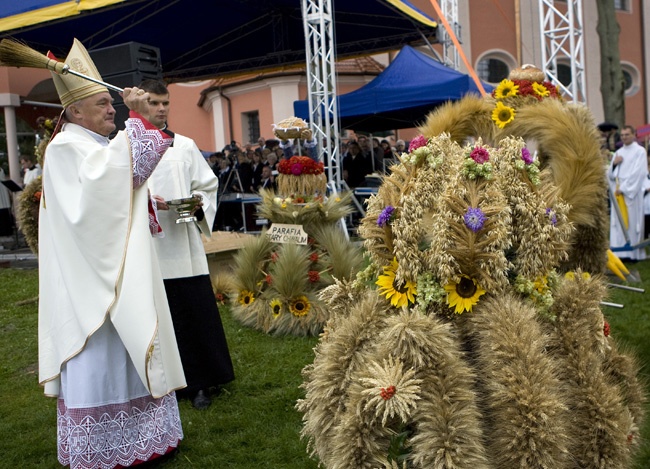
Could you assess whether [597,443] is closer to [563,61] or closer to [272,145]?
[272,145]

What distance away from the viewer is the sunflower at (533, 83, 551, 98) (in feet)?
12.4

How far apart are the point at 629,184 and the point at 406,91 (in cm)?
368

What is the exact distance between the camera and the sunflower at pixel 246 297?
6270mm

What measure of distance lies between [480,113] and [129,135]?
1799mm

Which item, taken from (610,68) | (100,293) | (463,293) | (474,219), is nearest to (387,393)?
(463,293)

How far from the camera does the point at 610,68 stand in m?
18.1

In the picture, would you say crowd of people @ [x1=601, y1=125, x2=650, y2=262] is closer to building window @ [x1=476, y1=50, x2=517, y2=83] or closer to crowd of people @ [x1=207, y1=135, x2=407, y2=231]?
crowd of people @ [x1=207, y1=135, x2=407, y2=231]

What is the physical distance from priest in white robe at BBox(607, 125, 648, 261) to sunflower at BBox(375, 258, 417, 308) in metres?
7.99

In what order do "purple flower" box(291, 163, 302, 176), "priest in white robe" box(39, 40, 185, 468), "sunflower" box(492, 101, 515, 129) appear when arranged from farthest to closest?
"purple flower" box(291, 163, 302, 176)
"sunflower" box(492, 101, 515, 129)
"priest in white robe" box(39, 40, 185, 468)

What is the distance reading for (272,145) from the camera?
14.6 m

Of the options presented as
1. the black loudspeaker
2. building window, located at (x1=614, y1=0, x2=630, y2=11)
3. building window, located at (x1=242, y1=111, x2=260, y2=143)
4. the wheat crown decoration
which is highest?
building window, located at (x1=614, y1=0, x2=630, y2=11)

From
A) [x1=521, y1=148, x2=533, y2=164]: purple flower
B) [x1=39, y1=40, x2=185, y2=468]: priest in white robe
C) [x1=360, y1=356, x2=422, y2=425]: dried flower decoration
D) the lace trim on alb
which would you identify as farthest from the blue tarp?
[x1=360, y1=356, x2=422, y2=425]: dried flower decoration

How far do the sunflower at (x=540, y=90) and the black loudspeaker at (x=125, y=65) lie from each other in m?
2.43

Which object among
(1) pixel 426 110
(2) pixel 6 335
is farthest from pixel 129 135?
(1) pixel 426 110
